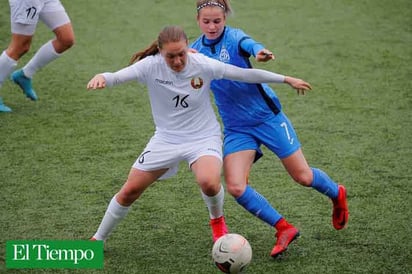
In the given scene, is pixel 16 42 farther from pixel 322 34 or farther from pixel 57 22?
pixel 322 34

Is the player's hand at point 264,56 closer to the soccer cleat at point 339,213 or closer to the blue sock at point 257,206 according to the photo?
the blue sock at point 257,206

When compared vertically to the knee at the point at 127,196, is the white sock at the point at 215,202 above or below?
below

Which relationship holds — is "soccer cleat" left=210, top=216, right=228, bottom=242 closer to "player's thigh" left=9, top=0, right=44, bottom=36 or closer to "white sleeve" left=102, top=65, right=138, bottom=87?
"white sleeve" left=102, top=65, right=138, bottom=87

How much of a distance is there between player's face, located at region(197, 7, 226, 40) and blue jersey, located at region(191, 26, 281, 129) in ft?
0.27

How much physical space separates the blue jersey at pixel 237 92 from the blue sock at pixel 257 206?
1.64 feet

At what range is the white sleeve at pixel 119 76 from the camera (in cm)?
562

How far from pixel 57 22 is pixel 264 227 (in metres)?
3.67

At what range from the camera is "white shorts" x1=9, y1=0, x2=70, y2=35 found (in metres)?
8.60

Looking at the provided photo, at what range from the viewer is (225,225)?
6.28 m

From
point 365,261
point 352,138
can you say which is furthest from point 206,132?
point 352,138

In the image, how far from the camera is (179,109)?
5.80 meters

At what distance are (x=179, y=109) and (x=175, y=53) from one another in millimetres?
410

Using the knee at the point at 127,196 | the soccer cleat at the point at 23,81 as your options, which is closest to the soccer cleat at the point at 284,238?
the knee at the point at 127,196

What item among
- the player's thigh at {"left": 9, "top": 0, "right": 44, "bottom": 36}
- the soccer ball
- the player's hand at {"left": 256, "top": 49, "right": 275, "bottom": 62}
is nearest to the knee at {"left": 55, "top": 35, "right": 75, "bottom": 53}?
the player's thigh at {"left": 9, "top": 0, "right": 44, "bottom": 36}
